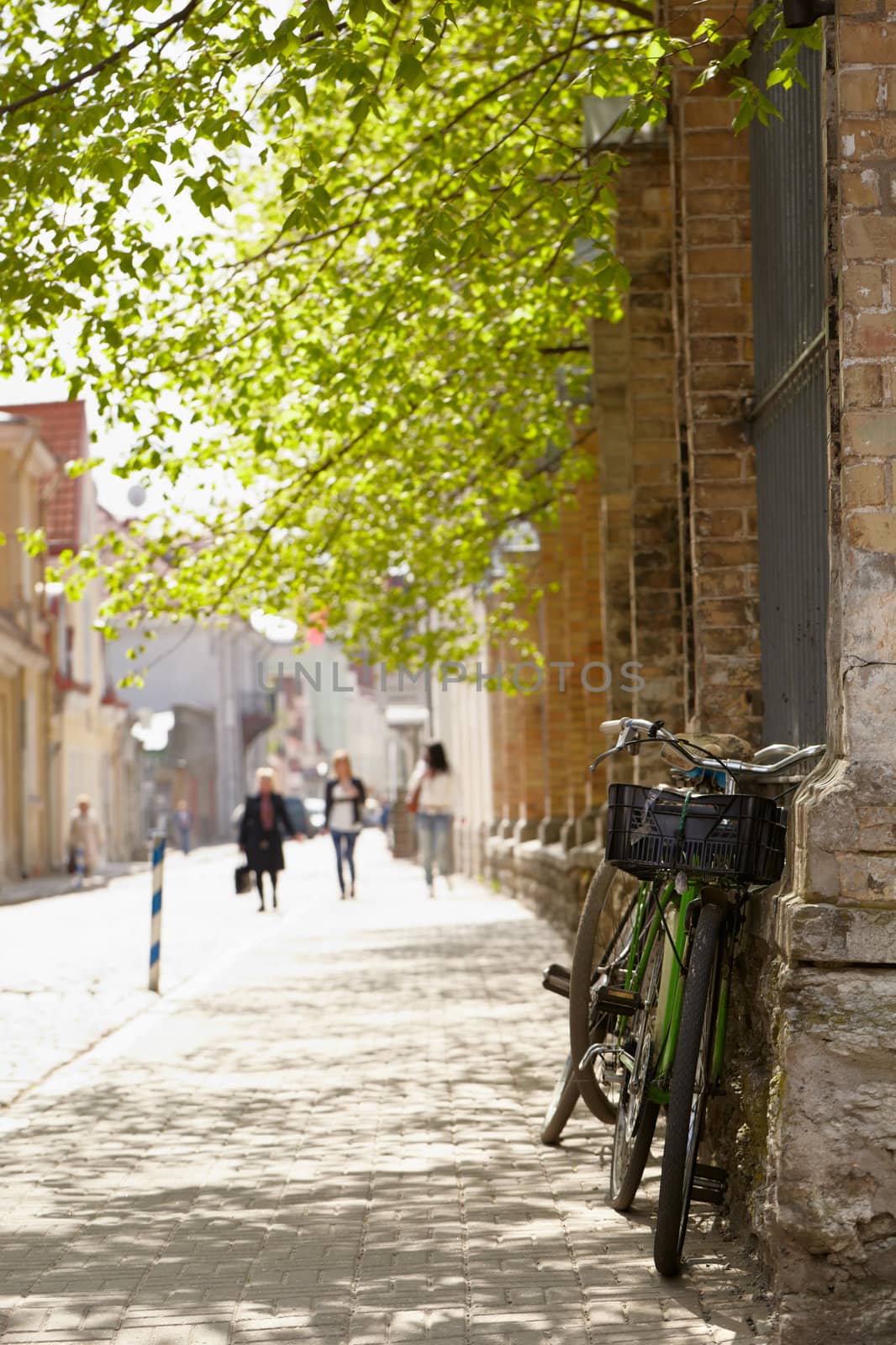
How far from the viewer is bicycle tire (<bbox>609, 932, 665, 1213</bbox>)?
5566mm

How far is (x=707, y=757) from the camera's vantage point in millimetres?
5660

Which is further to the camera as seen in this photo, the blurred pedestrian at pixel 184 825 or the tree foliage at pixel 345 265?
the blurred pedestrian at pixel 184 825

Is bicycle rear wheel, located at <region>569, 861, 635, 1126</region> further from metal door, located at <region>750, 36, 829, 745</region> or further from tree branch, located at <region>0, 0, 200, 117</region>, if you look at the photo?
A: tree branch, located at <region>0, 0, 200, 117</region>

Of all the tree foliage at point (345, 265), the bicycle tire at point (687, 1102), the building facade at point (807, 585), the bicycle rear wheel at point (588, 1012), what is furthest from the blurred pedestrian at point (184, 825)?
the bicycle tire at point (687, 1102)

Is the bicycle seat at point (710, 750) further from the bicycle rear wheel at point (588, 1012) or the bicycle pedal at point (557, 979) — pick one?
the bicycle pedal at point (557, 979)

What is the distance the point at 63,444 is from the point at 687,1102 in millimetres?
46794

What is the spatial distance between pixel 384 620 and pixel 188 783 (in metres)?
69.5

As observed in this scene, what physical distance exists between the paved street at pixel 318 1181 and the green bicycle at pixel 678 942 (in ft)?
1.10

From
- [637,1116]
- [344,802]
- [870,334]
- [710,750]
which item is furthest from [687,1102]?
[344,802]

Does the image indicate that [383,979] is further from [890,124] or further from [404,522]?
[890,124]

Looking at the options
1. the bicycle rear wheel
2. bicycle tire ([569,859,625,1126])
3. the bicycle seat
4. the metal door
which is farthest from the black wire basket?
bicycle tire ([569,859,625,1126])

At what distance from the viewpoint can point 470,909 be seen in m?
22.5

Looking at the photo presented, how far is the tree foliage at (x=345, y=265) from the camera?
7.32 metres

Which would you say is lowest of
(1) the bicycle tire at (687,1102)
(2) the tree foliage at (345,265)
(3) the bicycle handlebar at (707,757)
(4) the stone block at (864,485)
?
(1) the bicycle tire at (687,1102)
